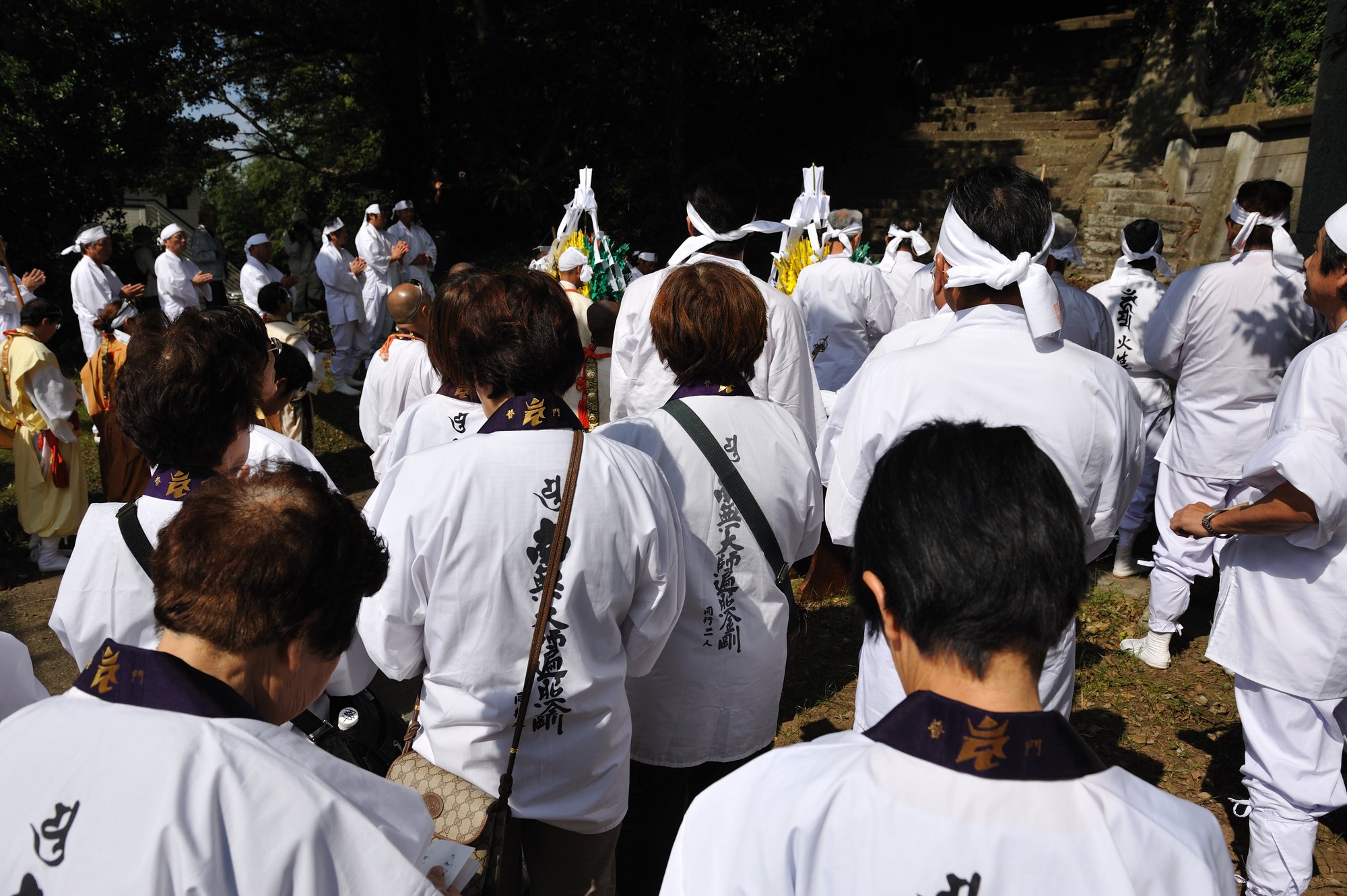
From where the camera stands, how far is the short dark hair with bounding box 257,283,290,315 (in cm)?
632

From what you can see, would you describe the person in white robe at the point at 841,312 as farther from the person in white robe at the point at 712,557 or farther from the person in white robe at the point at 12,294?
the person in white robe at the point at 12,294

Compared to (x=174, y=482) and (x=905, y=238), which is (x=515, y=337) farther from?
(x=905, y=238)

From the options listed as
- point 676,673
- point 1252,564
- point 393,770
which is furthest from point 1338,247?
point 393,770

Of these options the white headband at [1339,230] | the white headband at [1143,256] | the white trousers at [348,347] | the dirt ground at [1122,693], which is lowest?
the dirt ground at [1122,693]

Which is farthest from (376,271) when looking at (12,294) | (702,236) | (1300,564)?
(1300,564)

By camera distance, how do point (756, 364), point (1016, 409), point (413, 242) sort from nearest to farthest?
point (1016, 409), point (756, 364), point (413, 242)

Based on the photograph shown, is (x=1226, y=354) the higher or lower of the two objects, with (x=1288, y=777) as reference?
higher

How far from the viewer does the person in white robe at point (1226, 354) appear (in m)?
4.26

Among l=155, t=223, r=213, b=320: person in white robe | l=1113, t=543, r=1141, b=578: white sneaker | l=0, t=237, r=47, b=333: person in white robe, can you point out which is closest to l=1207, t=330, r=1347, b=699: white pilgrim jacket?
l=1113, t=543, r=1141, b=578: white sneaker

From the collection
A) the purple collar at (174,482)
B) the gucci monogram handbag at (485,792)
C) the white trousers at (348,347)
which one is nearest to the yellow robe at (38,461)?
the purple collar at (174,482)

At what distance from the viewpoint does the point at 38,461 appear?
593 cm

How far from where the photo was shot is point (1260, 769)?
276 cm

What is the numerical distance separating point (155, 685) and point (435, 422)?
218 centimetres

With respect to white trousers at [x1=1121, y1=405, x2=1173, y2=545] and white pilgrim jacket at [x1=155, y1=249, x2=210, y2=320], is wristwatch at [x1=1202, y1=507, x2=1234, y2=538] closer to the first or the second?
white trousers at [x1=1121, y1=405, x2=1173, y2=545]
